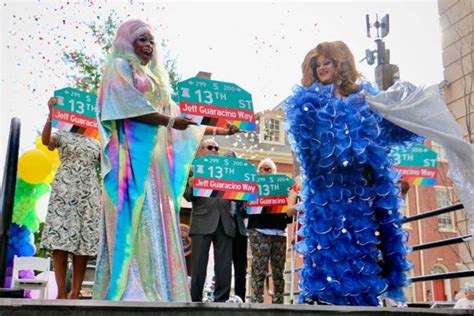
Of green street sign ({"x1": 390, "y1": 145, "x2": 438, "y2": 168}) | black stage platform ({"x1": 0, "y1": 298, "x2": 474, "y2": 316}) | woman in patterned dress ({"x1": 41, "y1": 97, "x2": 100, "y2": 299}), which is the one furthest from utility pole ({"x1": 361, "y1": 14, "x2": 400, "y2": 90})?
black stage platform ({"x1": 0, "y1": 298, "x2": 474, "y2": 316})

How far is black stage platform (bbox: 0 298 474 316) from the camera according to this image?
211cm

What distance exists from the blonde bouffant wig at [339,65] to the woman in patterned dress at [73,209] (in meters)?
1.96

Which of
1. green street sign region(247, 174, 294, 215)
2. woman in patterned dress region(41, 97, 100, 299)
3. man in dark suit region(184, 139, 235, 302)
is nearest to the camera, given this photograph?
woman in patterned dress region(41, 97, 100, 299)

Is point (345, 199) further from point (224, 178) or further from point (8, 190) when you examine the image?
point (8, 190)

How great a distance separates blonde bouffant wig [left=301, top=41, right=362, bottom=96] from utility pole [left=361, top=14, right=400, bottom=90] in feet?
20.4

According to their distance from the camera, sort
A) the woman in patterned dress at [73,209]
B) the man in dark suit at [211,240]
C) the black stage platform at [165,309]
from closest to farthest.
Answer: the black stage platform at [165,309] < the woman in patterned dress at [73,209] < the man in dark suit at [211,240]

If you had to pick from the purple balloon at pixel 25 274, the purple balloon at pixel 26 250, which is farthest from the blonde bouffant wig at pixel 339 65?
the purple balloon at pixel 26 250

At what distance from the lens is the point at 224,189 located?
523cm

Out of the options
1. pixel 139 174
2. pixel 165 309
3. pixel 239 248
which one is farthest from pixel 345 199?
pixel 239 248

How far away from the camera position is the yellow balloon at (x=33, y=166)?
19.3 ft

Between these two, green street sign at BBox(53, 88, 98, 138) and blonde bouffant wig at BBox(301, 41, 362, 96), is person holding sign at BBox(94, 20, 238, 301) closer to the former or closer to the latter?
blonde bouffant wig at BBox(301, 41, 362, 96)

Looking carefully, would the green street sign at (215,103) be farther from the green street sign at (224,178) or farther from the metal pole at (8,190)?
the metal pole at (8,190)

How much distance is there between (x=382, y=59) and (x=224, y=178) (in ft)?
23.9

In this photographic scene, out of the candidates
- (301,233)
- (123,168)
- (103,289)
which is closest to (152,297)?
(103,289)
